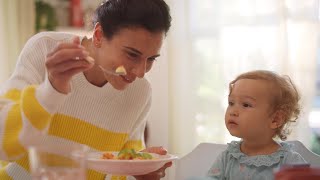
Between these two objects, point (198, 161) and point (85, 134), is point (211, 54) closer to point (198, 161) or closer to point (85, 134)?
point (198, 161)

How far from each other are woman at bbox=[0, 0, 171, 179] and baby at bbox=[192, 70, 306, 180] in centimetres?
29

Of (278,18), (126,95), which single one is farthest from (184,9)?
(126,95)

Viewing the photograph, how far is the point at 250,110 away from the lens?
1523 millimetres

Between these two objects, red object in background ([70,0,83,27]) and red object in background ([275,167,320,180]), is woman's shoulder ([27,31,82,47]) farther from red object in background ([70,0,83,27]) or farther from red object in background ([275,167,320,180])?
red object in background ([70,0,83,27])

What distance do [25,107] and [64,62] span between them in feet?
0.43

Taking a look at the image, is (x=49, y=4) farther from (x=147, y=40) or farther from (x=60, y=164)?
(x=60, y=164)

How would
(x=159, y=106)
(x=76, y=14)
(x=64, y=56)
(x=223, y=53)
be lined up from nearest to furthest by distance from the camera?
(x=64, y=56) → (x=223, y=53) → (x=159, y=106) → (x=76, y=14)

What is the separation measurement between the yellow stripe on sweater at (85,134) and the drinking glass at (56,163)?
2.17 feet

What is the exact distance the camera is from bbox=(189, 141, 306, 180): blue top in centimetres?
143

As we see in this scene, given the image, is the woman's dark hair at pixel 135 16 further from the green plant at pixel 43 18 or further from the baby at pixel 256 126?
the green plant at pixel 43 18

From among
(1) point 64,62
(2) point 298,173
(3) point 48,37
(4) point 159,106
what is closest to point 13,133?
(1) point 64,62

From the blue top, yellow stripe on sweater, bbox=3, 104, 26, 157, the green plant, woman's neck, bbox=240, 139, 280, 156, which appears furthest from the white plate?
the green plant

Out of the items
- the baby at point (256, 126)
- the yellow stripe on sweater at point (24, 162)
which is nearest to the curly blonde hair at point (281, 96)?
the baby at point (256, 126)

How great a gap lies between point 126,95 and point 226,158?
15.7 inches
